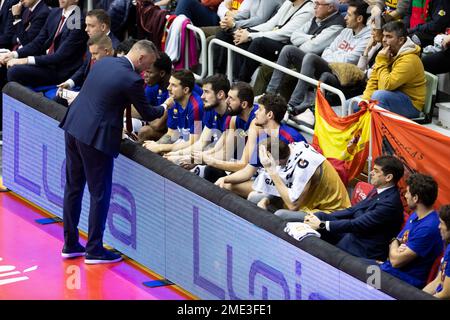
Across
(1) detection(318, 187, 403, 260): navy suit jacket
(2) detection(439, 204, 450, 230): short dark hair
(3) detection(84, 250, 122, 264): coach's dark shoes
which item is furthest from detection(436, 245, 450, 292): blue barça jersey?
(3) detection(84, 250, 122, 264): coach's dark shoes

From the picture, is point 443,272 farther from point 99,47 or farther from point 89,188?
point 99,47

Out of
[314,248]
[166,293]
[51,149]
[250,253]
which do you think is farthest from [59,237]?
[314,248]

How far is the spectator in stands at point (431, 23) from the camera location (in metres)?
11.2

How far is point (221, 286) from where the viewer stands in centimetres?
893

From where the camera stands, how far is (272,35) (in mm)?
12180

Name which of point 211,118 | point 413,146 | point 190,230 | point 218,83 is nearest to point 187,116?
point 211,118

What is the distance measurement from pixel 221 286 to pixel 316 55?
10.6 ft

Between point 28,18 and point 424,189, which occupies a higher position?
point 424,189

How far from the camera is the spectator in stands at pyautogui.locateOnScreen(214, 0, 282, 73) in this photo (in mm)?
12469

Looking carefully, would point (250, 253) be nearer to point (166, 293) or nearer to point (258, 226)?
point (258, 226)

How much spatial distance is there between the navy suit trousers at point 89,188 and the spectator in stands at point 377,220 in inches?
70.6

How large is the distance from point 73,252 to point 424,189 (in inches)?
133

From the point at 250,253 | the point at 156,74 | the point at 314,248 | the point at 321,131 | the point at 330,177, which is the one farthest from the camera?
the point at 156,74

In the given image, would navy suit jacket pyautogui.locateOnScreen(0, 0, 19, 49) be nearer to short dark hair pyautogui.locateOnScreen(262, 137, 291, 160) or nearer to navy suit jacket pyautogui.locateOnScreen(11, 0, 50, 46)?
navy suit jacket pyautogui.locateOnScreen(11, 0, 50, 46)
